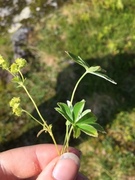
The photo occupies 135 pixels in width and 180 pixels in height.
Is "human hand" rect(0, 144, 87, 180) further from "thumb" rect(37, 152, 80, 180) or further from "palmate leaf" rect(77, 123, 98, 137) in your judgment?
"palmate leaf" rect(77, 123, 98, 137)

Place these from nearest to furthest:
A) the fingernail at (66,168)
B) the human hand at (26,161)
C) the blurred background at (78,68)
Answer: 1. the fingernail at (66,168)
2. the human hand at (26,161)
3. the blurred background at (78,68)

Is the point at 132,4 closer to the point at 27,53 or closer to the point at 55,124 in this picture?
the point at 27,53

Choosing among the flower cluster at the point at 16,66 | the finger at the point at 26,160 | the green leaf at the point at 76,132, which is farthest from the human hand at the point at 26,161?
the flower cluster at the point at 16,66

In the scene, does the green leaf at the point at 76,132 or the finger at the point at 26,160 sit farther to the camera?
the finger at the point at 26,160

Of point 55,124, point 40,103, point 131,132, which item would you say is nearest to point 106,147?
point 131,132

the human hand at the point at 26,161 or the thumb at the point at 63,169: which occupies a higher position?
the thumb at the point at 63,169

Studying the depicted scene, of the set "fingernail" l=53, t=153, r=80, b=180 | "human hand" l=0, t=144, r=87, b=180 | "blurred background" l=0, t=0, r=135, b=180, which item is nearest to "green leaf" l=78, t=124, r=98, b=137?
"fingernail" l=53, t=153, r=80, b=180

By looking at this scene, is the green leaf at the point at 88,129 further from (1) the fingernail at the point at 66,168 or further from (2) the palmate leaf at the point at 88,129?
(1) the fingernail at the point at 66,168
